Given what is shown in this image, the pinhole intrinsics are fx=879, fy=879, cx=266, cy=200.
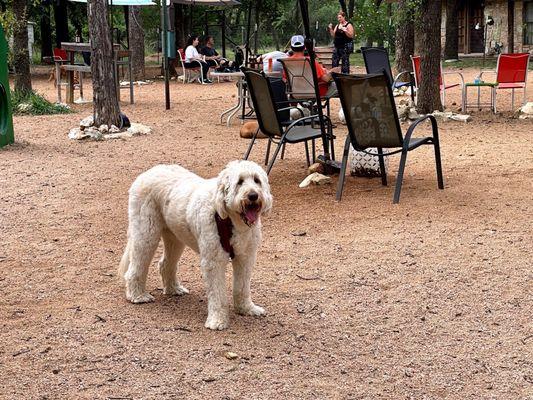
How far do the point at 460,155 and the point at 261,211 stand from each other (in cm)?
593

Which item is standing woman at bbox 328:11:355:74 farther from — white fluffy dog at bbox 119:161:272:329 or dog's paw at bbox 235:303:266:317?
dog's paw at bbox 235:303:266:317

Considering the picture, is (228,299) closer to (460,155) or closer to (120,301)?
(120,301)

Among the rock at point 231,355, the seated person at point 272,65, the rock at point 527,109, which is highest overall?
the seated person at point 272,65

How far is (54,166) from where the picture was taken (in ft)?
32.2

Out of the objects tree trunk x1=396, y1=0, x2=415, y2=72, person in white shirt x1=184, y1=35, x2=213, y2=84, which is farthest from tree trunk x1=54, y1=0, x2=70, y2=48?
tree trunk x1=396, y1=0, x2=415, y2=72

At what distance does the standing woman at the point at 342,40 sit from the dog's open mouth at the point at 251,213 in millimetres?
12293

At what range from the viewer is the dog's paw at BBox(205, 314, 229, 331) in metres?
4.32

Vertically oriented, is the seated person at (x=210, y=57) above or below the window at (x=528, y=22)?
below

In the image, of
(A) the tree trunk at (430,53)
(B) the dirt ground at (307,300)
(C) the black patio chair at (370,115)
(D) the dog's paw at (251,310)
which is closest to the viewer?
(B) the dirt ground at (307,300)

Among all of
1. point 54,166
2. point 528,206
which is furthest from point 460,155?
point 54,166

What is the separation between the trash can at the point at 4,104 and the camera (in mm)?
11453

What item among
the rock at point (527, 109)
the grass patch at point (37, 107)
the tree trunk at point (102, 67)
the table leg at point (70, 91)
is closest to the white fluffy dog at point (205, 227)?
the tree trunk at point (102, 67)

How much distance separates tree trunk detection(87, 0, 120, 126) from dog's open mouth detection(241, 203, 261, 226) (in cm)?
904

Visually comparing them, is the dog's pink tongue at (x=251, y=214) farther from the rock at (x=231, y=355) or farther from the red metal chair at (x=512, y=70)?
the red metal chair at (x=512, y=70)
